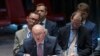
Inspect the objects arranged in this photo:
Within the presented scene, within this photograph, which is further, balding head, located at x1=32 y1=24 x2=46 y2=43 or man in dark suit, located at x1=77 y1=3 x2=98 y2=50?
man in dark suit, located at x1=77 y1=3 x2=98 y2=50

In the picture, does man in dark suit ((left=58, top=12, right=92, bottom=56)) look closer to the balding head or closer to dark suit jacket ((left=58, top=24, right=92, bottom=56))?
dark suit jacket ((left=58, top=24, right=92, bottom=56))

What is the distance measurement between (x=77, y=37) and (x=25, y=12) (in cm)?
495

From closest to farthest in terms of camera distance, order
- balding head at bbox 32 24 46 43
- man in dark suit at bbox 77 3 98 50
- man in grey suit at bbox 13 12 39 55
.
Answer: balding head at bbox 32 24 46 43 → man in grey suit at bbox 13 12 39 55 → man in dark suit at bbox 77 3 98 50

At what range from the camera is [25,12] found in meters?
9.51

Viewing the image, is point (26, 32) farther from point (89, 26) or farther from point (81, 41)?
point (89, 26)

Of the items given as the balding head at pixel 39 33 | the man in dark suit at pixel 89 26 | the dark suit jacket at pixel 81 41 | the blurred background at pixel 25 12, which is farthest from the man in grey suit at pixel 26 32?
the blurred background at pixel 25 12

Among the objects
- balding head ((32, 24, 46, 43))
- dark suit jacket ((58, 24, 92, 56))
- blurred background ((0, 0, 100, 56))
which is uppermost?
balding head ((32, 24, 46, 43))

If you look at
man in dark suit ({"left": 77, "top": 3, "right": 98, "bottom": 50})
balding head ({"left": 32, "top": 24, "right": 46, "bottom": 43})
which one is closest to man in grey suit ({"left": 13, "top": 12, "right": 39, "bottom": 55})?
balding head ({"left": 32, "top": 24, "right": 46, "bottom": 43})

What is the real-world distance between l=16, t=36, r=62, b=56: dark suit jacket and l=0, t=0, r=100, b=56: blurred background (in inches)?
164

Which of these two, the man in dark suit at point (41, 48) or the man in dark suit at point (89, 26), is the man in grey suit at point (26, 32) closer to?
the man in dark suit at point (41, 48)

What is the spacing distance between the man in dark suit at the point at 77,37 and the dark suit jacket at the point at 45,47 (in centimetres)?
45

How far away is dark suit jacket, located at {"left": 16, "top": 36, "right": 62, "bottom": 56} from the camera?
4098 mm

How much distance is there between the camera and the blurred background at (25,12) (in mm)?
8594

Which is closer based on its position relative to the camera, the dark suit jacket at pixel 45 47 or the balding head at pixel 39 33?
the balding head at pixel 39 33
